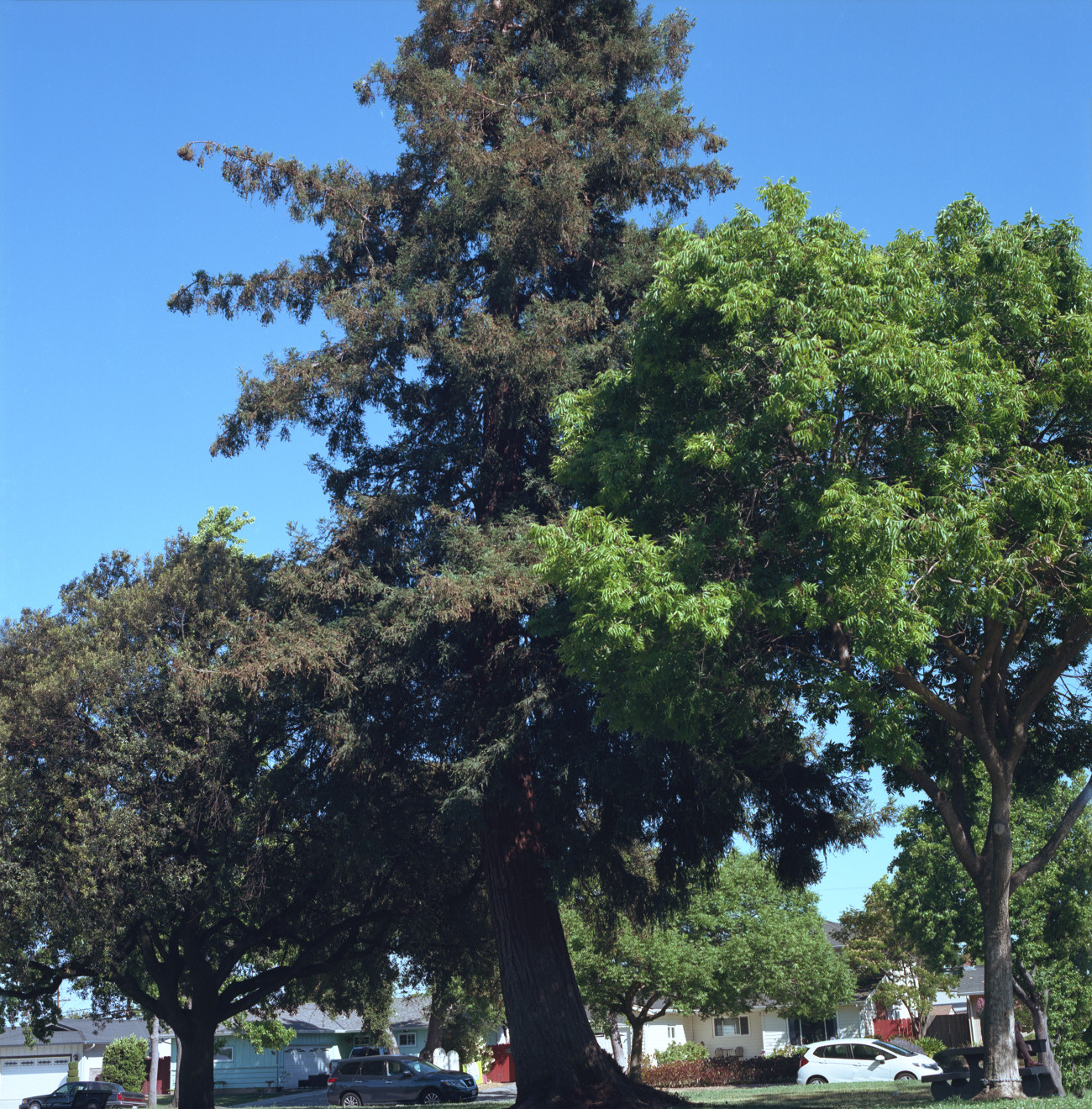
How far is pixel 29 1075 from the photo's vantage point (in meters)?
50.2

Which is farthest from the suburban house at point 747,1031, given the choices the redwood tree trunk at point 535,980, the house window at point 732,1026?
the redwood tree trunk at point 535,980

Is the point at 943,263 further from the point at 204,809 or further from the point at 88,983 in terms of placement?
the point at 88,983

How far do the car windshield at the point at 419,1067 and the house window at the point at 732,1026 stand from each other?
62.5 feet

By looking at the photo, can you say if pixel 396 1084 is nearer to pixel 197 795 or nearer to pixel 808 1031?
pixel 197 795

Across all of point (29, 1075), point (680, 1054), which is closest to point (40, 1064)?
point (29, 1075)

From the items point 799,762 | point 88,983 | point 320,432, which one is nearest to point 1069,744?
point 799,762

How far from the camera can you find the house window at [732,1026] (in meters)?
51.5

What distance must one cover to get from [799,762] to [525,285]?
10.4 m

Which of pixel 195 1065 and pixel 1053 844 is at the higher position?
pixel 1053 844

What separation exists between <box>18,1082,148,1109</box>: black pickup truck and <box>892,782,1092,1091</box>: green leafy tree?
29679mm

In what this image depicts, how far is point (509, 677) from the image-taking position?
1841 centimetres

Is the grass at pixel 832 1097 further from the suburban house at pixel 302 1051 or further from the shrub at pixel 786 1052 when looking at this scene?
the suburban house at pixel 302 1051

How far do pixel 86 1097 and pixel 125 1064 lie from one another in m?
10.5

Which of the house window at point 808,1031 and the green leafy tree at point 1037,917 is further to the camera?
the house window at point 808,1031
